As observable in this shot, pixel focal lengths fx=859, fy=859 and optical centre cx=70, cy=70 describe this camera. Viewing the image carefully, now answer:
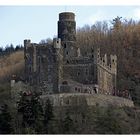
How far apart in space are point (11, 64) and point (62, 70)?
73.0 ft

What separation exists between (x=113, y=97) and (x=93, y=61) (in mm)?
4464

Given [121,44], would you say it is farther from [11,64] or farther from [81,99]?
[81,99]

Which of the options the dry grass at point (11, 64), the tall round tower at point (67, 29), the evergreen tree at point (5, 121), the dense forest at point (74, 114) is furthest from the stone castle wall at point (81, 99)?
the dry grass at point (11, 64)

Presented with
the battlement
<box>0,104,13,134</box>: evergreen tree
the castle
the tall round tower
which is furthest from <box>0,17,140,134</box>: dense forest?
the battlement

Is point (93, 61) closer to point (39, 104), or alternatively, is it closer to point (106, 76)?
point (106, 76)

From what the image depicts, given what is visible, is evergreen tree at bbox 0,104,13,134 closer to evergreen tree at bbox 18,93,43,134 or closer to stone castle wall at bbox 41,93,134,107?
evergreen tree at bbox 18,93,43,134

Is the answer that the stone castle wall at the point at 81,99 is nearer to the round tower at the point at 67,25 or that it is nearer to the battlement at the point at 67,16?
the round tower at the point at 67,25

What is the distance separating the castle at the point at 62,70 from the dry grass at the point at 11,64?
10271mm

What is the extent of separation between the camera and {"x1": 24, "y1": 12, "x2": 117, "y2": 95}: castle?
217ft

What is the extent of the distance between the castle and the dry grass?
10271mm

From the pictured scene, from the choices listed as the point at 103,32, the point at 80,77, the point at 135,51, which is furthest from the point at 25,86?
the point at 103,32

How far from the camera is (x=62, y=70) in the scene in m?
67.4

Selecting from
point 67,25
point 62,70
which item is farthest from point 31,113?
point 67,25

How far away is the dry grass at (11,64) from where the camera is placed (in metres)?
80.9
